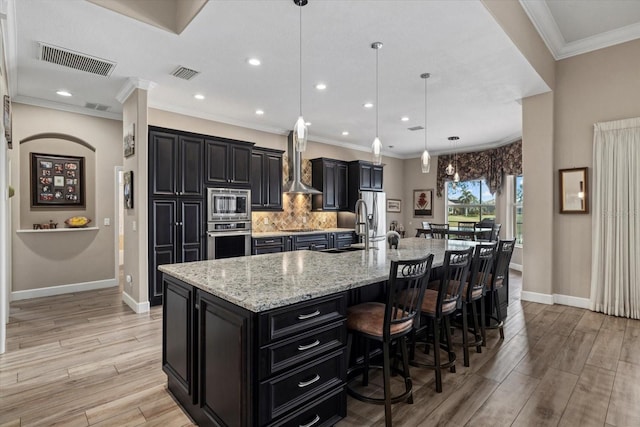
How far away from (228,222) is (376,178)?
13.0 feet

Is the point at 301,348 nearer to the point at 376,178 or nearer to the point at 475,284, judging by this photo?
the point at 475,284

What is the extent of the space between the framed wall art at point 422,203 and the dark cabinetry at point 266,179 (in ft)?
15.4

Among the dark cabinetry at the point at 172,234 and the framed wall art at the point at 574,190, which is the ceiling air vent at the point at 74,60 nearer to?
the dark cabinetry at the point at 172,234

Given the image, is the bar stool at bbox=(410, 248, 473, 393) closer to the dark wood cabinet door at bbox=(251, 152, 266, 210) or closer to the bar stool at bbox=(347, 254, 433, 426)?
the bar stool at bbox=(347, 254, 433, 426)

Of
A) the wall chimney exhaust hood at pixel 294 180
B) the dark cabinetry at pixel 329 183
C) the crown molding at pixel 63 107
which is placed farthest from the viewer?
the dark cabinetry at pixel 329 183

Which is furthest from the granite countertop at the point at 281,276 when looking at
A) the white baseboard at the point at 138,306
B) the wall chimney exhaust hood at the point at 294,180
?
the wall chimney exhaust hood at the point at 294,180

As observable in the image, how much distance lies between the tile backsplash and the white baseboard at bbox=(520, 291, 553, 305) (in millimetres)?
4074

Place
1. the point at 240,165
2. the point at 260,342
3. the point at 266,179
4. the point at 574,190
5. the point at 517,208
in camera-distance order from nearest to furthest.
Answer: the point at 260,342
the point at 574,190
the point at 240,165
the point at 266,179
the point at 517,208

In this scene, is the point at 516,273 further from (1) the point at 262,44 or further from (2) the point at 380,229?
(1) the point at 262,44

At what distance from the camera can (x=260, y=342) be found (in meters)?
1.52

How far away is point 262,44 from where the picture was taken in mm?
3156

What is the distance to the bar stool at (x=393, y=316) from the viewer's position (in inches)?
76.1

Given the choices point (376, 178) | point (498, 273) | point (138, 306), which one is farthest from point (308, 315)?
point (376, 178)

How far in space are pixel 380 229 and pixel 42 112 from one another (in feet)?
21.1
